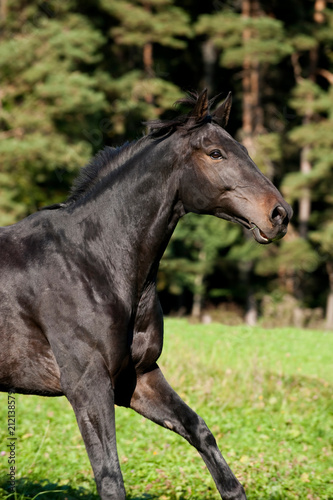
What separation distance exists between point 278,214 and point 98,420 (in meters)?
1.51

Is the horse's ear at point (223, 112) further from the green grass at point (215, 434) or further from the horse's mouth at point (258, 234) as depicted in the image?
the green grass at point (215, 434)

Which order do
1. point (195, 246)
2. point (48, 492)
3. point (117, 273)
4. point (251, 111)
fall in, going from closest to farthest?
point (117, 273), point (48, 492), point (251, 111), point (195, 246)

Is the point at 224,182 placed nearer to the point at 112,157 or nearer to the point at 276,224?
the point at 276,224

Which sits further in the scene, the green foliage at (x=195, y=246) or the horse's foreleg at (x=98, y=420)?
the green foliage at (x=195, y=246)

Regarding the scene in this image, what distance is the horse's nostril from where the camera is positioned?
3334 mm

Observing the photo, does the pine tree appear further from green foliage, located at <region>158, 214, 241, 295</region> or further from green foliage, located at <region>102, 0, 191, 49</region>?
green foliage, located at <region>158, 214, 241, 295</region>

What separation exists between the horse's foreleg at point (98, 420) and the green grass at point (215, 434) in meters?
1.08

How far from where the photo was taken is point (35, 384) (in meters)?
3.62

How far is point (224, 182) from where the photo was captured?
3498 mm

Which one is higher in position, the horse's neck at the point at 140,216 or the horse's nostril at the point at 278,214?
the horse's nostril at the point at 278,214

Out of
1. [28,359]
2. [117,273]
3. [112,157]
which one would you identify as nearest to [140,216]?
[117,273]

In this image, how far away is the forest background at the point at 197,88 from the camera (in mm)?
21312

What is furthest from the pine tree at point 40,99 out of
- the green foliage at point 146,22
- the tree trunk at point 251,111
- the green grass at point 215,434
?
the green grass at point 215,434

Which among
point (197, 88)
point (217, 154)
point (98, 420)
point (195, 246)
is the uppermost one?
point (217, 154)
